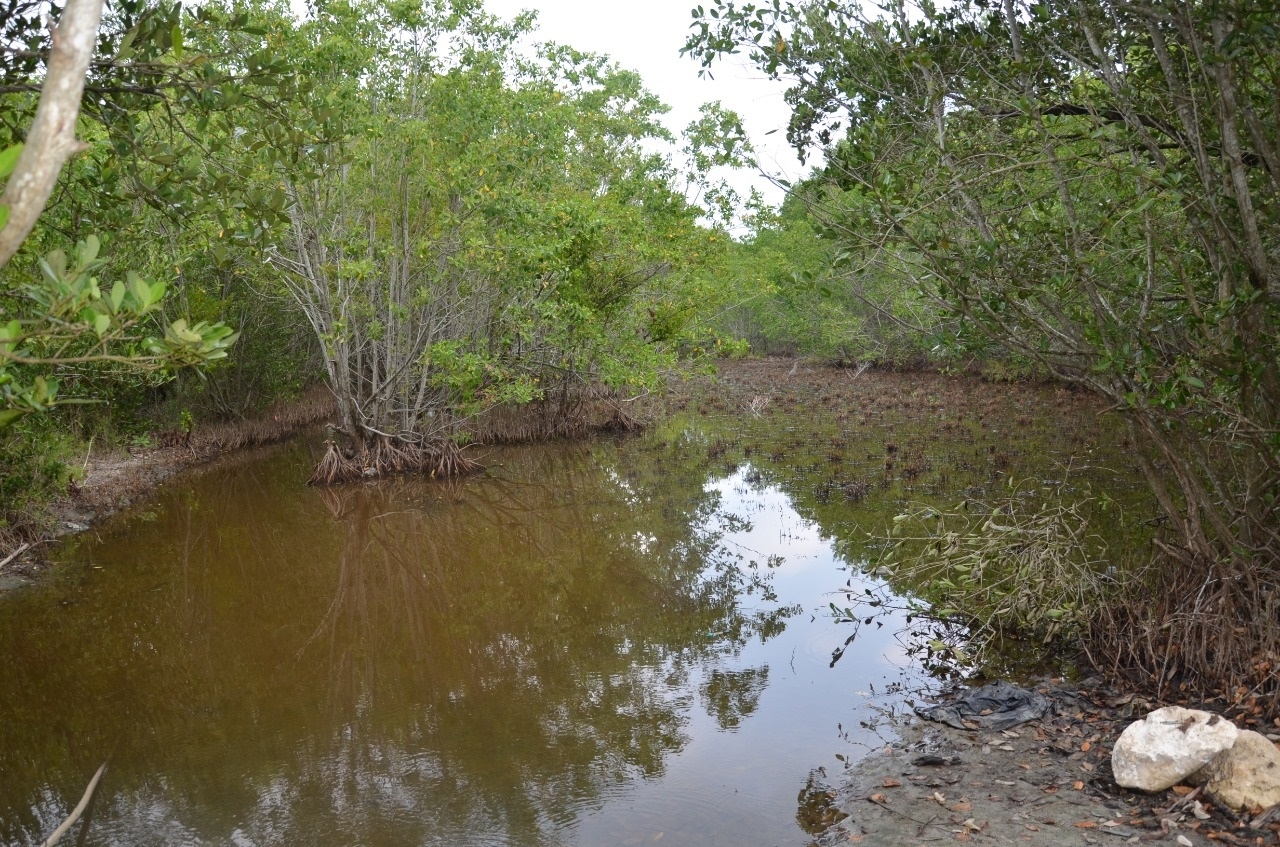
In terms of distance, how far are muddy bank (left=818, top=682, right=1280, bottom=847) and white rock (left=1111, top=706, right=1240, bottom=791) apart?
0.08 metres

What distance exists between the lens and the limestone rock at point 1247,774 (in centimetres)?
419

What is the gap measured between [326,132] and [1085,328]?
4.42 m

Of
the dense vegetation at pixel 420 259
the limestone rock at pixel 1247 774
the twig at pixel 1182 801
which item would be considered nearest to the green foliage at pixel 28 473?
the dense vegetation at pixel 420 259

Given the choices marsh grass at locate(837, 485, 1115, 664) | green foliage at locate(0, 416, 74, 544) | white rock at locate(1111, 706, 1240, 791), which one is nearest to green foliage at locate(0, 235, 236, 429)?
white rock at locate(1111, 706, 1240, 791)

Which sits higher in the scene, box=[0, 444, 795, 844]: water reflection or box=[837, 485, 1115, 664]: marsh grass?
box=[837, 485, 1115, 664]: marsh grass

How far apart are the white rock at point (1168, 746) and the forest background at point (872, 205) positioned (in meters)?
0.94

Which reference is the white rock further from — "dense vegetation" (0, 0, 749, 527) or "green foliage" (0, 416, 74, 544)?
"green foliage" (0, 416, 74, 544)

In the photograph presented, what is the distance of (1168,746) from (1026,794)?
714 mm

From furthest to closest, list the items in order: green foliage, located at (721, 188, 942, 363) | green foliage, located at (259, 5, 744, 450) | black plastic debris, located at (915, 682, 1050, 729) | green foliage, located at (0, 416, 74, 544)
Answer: green foliage, located at (721, 188, 942, 363), green foliage, located at (259, 5, 744, 450), green foliage, located at (0, 416, 74, 544), black plastic debris, located at (915, 682, 1050, 729)

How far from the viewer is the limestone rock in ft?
13.7

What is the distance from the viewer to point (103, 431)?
1559 centimetres

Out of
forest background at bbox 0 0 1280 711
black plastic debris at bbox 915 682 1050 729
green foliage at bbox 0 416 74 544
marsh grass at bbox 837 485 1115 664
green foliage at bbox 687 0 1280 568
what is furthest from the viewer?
green foliage at bbox 0 416 74 544

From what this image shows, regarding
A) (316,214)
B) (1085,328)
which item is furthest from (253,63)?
(316,214)

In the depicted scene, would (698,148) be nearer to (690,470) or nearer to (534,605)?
(690,470)
